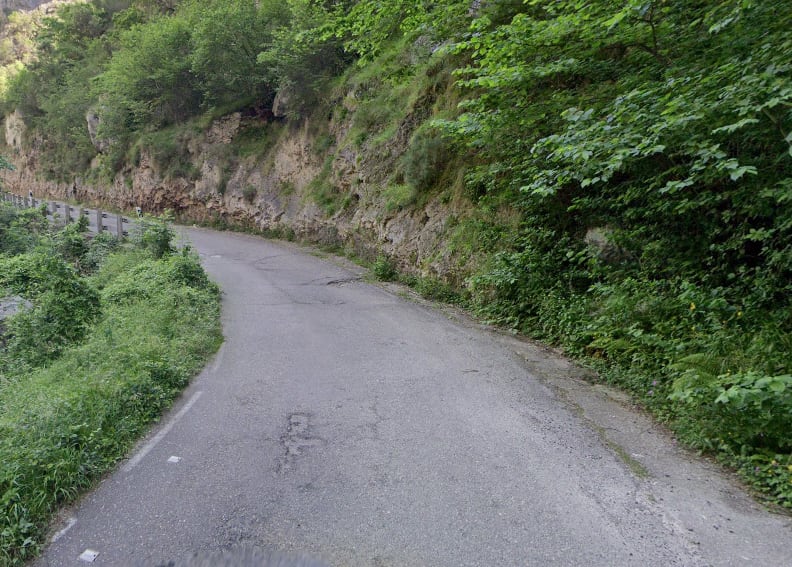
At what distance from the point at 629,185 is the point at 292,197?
17622 mm

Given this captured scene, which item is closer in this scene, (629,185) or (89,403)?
(89,403)

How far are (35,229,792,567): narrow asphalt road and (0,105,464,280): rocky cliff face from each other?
5.86 metres

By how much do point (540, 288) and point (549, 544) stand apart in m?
6.07

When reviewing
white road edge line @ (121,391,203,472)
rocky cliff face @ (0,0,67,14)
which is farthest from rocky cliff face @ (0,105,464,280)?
rocky cliff face @ (0,0,67,14)

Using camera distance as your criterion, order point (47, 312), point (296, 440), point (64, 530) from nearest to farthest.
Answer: point (64, 530)
point (296, 440)
point (47, 312)

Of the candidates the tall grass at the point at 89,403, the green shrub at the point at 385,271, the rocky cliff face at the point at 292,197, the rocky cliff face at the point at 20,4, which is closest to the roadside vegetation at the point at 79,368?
the tall grass at the point at 89,403

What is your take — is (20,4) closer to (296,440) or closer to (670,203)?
(296,440)

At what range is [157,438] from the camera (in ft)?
16.9

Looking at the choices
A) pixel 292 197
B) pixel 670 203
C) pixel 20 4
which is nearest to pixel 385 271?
pixel 670 203

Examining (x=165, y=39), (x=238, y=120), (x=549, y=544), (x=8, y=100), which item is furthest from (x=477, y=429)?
(x=8, y=100)

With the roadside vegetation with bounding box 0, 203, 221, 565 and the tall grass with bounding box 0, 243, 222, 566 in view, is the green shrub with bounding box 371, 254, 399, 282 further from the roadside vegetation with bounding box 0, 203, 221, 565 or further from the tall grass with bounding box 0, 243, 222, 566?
the tall grass with bounding box 0, 243, 222, 566

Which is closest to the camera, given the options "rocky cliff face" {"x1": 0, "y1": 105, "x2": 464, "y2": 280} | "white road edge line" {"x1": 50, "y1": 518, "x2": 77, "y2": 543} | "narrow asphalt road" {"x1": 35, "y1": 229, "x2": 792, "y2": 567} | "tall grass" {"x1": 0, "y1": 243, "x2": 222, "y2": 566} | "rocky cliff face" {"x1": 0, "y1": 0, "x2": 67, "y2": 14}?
"narrow asphalt road" {"x1": 35, "y1": 229, "x2": 792, "y2": 567}

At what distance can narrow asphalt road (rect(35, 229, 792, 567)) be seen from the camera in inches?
138

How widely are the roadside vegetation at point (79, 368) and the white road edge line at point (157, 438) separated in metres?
0.15
